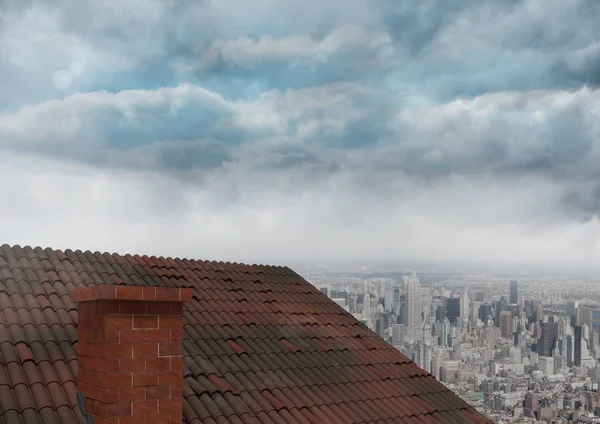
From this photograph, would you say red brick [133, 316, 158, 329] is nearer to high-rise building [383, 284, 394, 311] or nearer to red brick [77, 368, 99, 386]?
red brick [77, 368, 99, 386]

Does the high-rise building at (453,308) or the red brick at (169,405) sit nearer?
the red brick at (169,405)

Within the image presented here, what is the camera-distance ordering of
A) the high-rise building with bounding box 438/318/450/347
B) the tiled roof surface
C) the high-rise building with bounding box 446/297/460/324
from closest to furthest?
1. the tiled roof surface
2. the high-rise building with bounding box 438/318/450/347
3. the high-rise building with bounding box 446/297/460/324

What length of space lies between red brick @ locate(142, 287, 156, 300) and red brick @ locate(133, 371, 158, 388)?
549 millimetres

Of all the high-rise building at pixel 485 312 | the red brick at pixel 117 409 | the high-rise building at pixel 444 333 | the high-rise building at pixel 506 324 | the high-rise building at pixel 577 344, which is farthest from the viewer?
the high-rise building at pixel 485 312

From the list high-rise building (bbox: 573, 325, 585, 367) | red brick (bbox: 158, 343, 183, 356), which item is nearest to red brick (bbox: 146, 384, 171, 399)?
red brick (bbox: 158, 343, 183, 356)

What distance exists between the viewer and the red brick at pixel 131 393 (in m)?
4.21

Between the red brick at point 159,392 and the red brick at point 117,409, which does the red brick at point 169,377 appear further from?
the red brick at point 117,409

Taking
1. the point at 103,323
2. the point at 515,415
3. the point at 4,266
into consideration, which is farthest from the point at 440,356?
the point at 103,323

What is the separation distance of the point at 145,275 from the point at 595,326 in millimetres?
25276

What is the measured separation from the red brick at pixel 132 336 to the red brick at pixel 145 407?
44 cm

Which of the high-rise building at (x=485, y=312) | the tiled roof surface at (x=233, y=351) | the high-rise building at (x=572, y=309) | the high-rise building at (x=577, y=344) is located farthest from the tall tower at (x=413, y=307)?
the tiled roof surface at (x=233, y=351)

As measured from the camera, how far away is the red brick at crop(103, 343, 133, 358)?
422 cm

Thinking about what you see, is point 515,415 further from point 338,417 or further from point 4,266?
point 4,266

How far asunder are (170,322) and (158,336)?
15 cm
